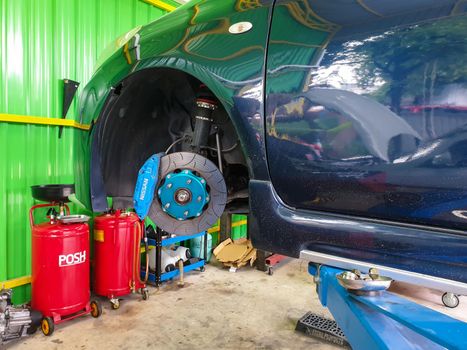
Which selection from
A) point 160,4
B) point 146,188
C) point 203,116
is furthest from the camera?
point 160,4

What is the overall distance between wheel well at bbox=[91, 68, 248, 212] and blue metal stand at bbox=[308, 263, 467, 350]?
0.63 metres

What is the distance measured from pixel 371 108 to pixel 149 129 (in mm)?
1213

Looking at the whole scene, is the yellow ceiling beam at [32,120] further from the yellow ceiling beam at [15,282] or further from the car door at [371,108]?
the car door at [371,108]

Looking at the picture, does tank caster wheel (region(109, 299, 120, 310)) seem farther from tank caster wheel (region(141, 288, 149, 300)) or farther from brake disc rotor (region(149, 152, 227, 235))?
brake disc rotor (region(149, 152, 227, 235))

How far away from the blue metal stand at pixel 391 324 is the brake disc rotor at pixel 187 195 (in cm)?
48

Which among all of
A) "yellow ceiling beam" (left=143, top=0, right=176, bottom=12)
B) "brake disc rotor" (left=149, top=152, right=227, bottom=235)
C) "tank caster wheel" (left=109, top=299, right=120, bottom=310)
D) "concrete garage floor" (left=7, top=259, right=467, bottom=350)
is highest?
"yellow ceiling beam" (left=143, top=0, right=176, bottom=12)

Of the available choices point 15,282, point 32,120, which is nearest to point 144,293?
point 15,282

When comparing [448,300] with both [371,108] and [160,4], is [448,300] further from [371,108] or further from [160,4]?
[160,4]

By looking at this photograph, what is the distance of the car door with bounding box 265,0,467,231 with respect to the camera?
68cm

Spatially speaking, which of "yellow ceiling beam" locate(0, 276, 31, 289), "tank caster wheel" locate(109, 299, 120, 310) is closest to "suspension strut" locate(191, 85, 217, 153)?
"tank caster wheel" locate(109, 299, 120, 310)

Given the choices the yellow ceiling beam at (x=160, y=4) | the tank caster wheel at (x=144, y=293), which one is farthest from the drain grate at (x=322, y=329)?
the yellow ceiling beam at (x=160, y=4)

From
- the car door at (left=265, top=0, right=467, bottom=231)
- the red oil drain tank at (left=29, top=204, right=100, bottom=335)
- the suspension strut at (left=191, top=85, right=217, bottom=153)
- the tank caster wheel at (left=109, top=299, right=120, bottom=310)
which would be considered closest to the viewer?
the car door at (left=265, top=0, right=467, bottom=231)

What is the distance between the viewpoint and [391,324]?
82 cm

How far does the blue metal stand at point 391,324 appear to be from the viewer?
71 centimetres
